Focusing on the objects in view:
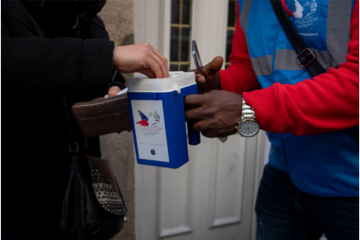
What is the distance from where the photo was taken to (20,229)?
942 millimetres

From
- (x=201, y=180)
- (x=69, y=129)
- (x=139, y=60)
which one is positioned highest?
(x=139, y=60)

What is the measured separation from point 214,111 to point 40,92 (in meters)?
0.44

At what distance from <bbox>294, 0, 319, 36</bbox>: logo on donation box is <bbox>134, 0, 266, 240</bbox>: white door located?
982 mm

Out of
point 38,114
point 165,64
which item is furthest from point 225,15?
point 38,114

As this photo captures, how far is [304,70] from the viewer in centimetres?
92

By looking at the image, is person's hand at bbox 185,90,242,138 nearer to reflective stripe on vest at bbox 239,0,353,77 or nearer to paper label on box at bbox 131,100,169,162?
paper label on box at bbox 131,100,169,162

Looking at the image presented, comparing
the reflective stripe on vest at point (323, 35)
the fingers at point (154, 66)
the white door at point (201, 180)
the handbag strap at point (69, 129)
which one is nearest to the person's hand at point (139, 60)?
the fingers at point (154, 66)

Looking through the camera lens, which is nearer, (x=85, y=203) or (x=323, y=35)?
(x=323, y=35)

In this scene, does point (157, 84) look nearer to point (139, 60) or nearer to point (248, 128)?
point (139, 60)

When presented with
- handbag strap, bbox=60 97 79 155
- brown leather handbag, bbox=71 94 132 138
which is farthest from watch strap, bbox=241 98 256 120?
handbag strap, bbox=60 97 79 155

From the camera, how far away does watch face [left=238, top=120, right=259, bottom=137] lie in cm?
84

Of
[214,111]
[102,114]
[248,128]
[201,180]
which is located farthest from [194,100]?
[201,180]

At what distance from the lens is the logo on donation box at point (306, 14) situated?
871mm

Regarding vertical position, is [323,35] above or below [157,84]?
above
